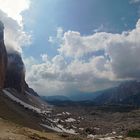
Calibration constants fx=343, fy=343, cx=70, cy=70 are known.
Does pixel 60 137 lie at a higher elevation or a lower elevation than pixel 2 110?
lower

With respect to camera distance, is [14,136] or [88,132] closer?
[14,136]

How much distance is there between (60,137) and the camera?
2062 inches

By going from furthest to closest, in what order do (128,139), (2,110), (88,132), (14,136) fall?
(88,132)
(2,110)
(128,139)
(14,136)

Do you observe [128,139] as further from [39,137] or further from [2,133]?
[2,133]

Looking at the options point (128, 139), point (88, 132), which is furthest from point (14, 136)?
point (88, 132)

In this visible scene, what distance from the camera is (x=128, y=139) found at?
58.1 meters

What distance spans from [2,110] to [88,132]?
42046 mm

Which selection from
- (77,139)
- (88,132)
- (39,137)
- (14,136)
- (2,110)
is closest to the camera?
(14,136)

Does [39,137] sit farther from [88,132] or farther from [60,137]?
[88,132]

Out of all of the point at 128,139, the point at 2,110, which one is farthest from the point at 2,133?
the point at 2,110

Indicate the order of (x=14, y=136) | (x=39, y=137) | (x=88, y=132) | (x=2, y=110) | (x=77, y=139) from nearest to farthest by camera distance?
(x=14, y=136), (x=39, y=137), (x=77, y=139), (x=2, y=110), (x=88, y=132)

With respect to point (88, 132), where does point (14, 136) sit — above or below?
below

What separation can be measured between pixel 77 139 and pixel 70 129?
120 metres

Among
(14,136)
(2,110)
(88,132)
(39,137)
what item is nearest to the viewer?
(14,136)
